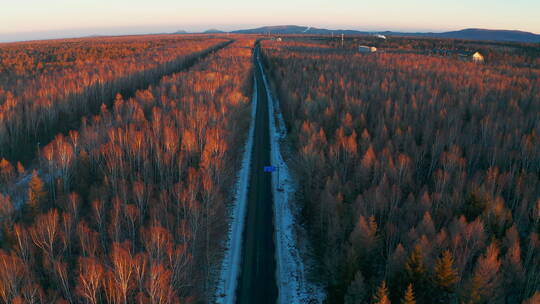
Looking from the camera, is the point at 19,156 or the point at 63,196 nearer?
the point at 63,196

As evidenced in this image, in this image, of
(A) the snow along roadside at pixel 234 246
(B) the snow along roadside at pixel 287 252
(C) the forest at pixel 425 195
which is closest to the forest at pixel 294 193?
(C) the forest at pixel 425 195

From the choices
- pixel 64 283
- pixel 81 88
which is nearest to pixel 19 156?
pixel 81 88

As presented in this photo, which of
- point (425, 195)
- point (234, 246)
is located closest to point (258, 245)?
point (234, 246)

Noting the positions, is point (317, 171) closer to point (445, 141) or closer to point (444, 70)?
point (445, 141)

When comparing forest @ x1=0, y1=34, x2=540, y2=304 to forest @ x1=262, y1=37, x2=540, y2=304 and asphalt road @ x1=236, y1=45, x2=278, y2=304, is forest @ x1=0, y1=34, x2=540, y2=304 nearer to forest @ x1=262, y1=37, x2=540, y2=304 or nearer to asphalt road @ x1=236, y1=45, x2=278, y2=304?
forest @ x1=262, y1=37, x2=540, y2=304

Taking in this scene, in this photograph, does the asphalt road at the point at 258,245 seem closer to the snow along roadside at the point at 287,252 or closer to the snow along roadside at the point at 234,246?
the snow along roadside at the point at 234,246

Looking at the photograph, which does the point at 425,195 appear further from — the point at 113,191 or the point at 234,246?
the point at 113,191
